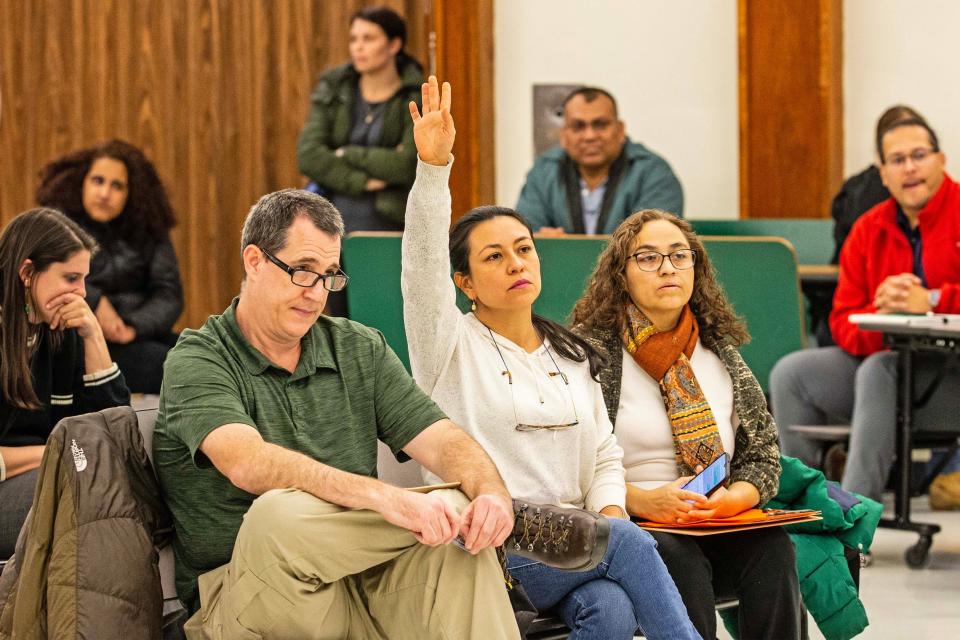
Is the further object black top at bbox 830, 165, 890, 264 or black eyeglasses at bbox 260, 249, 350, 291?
black top at bbox 830, 165, 890, 264

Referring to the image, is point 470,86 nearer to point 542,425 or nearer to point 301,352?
point 542,425

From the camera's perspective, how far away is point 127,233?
490 centimetres

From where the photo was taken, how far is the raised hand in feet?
8.11

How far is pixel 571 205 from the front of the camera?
204 inches

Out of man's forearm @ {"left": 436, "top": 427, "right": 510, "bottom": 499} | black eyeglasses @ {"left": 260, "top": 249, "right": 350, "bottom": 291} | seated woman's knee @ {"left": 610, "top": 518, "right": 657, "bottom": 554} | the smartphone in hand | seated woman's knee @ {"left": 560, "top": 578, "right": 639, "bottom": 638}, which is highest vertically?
black eyeglasses @ {"left": 260, "top": 249, "right": 350, "bottom": 291}

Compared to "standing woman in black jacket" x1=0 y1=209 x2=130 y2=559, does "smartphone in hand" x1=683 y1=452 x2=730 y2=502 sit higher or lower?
lower

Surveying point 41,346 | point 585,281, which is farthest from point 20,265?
point 585,281

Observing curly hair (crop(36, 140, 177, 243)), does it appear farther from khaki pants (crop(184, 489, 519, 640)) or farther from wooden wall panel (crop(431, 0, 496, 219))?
khaki pants (crop(184, 489, 519, 640))

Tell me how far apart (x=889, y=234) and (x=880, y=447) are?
2.47 feet

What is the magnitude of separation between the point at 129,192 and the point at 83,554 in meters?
3.04

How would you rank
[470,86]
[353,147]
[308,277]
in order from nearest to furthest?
[308,277], [353,147], [470,86]

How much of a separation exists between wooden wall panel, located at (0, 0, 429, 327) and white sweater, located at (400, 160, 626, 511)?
13.4 ft

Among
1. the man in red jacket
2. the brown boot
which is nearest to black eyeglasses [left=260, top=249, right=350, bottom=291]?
the man in red jacket

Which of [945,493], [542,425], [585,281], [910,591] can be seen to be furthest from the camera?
[945,493]
